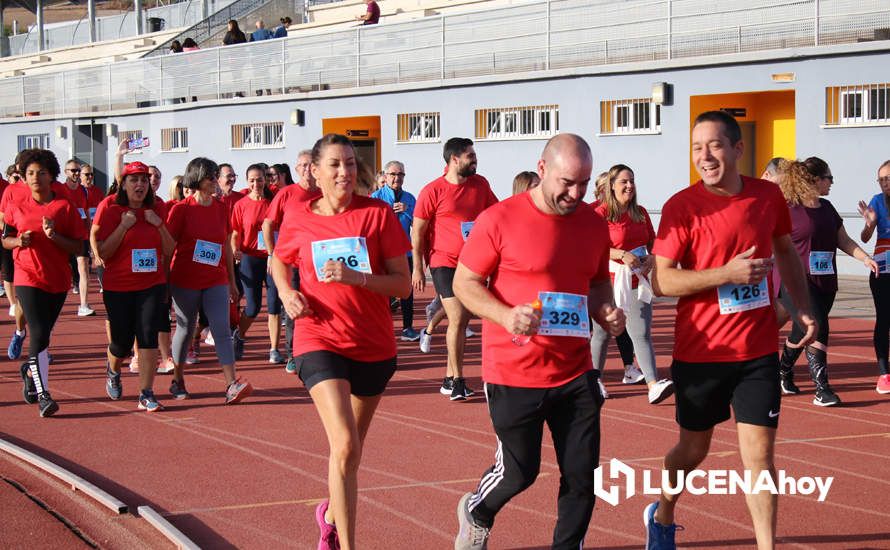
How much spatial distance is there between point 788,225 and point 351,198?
2.17m

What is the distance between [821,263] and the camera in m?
10.1

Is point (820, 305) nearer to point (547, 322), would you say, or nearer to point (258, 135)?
point (547, 322)

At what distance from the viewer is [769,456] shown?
18.3 feet

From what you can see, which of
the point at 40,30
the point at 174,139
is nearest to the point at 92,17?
the point at 40,30

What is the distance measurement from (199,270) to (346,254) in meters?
5.03

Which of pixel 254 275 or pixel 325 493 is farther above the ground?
pixel 254 275

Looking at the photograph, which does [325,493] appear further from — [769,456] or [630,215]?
[630,215]

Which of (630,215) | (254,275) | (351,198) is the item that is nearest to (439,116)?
(254,275)

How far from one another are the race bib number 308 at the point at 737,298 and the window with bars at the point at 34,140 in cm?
4108

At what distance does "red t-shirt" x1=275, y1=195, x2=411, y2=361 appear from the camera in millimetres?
5895

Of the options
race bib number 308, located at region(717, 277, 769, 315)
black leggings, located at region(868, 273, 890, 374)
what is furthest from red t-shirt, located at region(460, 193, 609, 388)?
black leggings, located at region(868, 273, 890, 374)

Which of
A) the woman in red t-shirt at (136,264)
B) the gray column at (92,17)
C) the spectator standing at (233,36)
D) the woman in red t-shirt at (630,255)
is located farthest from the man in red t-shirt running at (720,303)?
the gray column at (92,17)

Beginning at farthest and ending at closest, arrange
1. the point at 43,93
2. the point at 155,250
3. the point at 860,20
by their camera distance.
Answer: the point at 43,93 < the point at 860,20 < the point at 155,250

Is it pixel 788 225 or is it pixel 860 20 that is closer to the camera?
pixel 788 225
